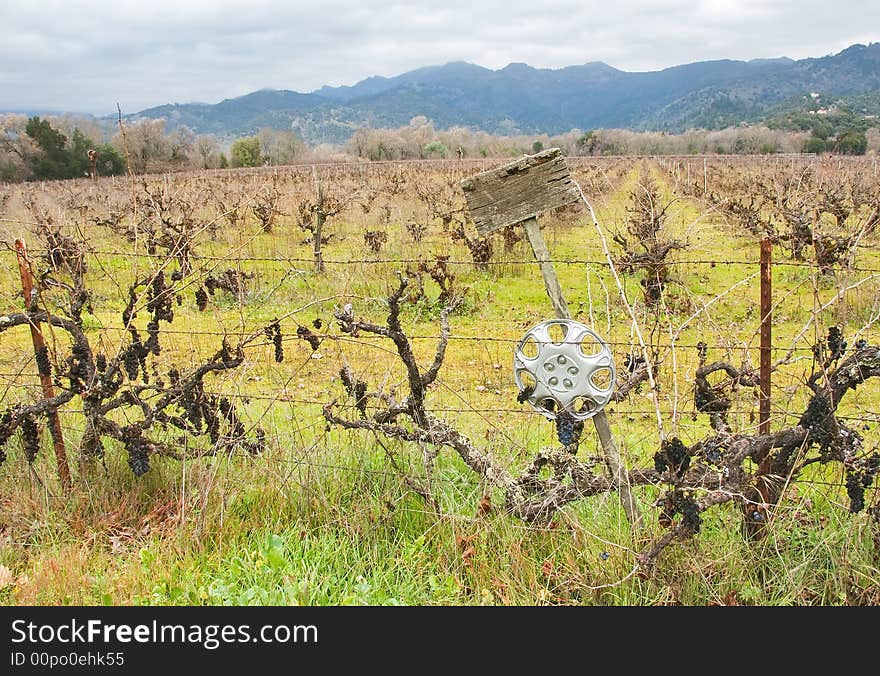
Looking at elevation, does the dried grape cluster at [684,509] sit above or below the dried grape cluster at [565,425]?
below

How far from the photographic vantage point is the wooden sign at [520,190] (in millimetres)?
2809

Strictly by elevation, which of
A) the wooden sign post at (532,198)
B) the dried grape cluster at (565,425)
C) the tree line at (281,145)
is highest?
the tree line at (281,145)

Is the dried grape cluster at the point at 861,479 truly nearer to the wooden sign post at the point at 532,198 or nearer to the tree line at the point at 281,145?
the wooden sign post at the point at 532,198

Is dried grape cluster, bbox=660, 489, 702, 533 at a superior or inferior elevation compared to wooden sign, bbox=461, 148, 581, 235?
inferior

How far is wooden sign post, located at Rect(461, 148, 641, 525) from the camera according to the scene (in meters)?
2.81

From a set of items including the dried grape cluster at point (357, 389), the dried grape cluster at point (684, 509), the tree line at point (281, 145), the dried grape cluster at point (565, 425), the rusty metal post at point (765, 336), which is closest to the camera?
the dried grape cluster at point (684, 509)

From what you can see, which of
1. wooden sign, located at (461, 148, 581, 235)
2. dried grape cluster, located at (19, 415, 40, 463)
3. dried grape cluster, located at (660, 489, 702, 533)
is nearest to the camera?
dried grape cluster, located at (660, 489, 702, 533)

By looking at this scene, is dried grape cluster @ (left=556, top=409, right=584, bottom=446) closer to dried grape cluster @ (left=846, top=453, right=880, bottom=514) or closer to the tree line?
dried grape cluster @ (left=846, top=453, right=880, bottom=514)

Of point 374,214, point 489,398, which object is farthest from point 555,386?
point 374,214

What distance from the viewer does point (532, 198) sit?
9.34ft

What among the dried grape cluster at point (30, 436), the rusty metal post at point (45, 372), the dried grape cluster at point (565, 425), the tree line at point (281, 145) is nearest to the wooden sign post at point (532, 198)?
the dried grape cluster at point (565, 425)

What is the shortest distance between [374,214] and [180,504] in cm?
1495

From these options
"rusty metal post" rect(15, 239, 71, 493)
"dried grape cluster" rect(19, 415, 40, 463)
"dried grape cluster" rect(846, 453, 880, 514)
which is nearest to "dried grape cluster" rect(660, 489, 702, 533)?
"dried grape cluster" rect(846, 453, 880, 514)

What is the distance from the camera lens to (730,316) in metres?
8.62
